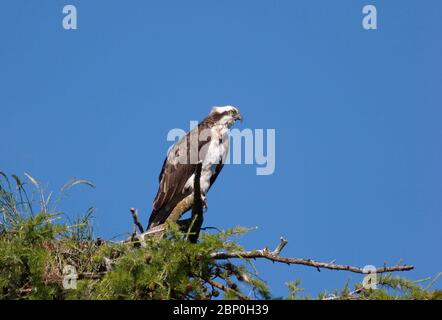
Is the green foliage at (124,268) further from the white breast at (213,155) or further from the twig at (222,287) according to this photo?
the white breast at (213,155)

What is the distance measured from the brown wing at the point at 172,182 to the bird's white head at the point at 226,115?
2.36 feet

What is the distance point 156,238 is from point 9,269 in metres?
1.62

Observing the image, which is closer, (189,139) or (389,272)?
(389,272)

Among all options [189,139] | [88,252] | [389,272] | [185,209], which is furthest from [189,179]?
[389,272]

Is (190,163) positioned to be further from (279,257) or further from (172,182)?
(279,257)

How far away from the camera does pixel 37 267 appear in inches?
414

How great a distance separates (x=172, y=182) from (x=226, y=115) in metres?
1.82

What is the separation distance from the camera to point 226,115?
16.7 m

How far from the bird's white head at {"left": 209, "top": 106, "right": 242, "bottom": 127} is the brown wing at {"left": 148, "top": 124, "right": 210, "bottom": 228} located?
2.36 feet

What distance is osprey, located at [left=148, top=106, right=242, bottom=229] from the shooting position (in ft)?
49.8

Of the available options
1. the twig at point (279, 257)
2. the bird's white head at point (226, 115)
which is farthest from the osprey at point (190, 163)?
the twig at point (279, 257)

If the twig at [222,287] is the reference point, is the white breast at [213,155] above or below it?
above

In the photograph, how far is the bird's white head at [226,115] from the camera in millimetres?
16625
